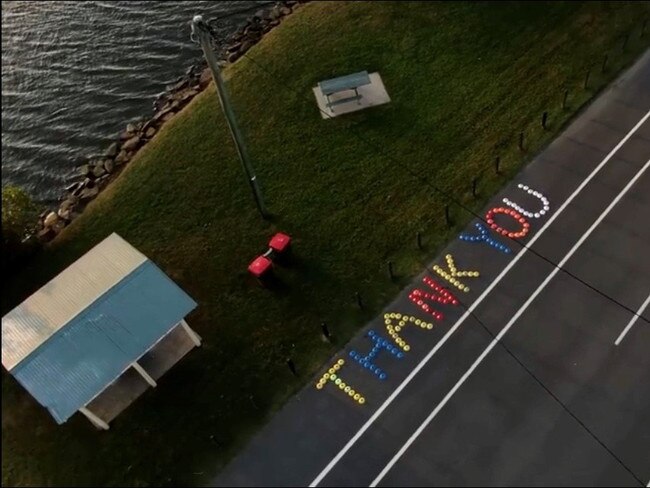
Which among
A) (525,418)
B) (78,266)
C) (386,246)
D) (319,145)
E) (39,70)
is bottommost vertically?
(525,418)

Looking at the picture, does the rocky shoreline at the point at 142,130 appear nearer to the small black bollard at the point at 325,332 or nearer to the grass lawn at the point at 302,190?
the grass lawn at the point at 302,190

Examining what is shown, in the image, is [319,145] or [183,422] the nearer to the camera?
[183,422]

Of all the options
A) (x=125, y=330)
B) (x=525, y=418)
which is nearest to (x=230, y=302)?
(x=125, y=330)

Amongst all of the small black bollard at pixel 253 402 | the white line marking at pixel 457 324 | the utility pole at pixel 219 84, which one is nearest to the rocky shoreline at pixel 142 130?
the utility pole at pixel 219 84

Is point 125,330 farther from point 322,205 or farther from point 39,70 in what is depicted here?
point 39,70

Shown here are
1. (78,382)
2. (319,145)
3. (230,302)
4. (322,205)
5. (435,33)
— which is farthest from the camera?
(435,33)

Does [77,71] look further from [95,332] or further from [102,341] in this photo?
[102,341]
